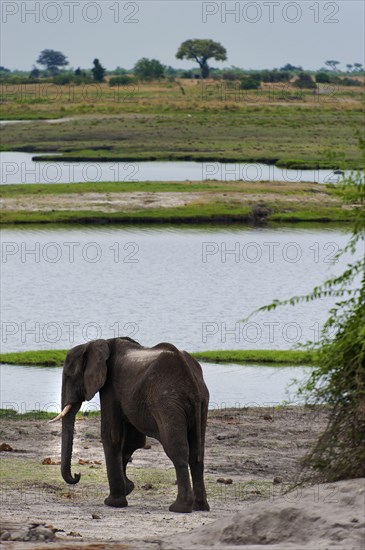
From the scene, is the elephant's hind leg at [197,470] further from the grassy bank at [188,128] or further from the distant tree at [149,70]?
the distant tree at [149,70]

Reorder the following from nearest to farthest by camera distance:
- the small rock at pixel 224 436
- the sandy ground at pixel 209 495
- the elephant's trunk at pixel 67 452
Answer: the sandy ground at pixel 209 495, the elephant's trunk at pixel 67 452, the small rock at pixel 224 436

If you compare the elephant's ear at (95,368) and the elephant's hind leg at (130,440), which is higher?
the elephant's ear at (95,368)

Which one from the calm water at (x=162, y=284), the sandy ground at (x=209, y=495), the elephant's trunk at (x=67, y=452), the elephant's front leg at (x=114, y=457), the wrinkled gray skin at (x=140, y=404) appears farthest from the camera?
the calm water at (x=162, y=284)

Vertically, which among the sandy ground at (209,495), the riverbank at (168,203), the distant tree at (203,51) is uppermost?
the distant tree at (203,51)

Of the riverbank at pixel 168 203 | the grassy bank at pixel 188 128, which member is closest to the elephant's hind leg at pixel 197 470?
the riverbank at pixel 168 203

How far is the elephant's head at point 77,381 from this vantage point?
1484 centimetres

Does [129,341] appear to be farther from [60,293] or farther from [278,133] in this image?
[278,133]

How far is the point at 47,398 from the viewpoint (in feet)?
74.5

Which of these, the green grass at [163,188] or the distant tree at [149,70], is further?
the distant tree at [149,70]

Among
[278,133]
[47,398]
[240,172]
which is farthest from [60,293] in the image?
[278,133]

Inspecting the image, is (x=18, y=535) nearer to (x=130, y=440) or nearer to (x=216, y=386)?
(x=130, y=440)

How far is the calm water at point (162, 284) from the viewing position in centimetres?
3088

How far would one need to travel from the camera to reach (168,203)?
54.3m

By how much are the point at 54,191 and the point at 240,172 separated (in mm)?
13194
